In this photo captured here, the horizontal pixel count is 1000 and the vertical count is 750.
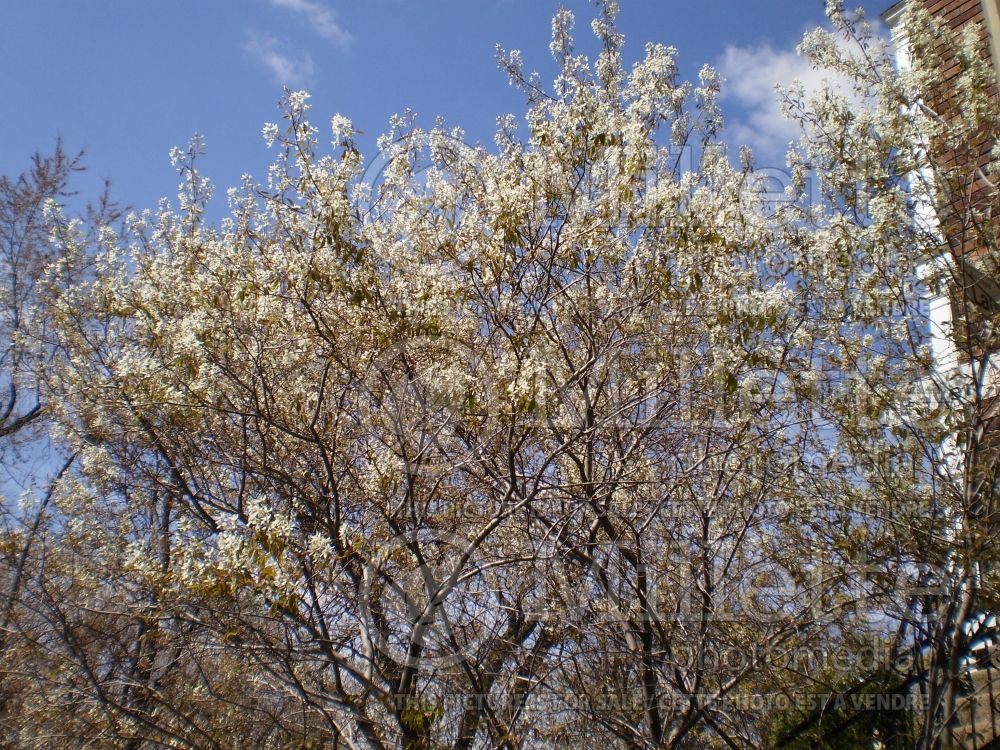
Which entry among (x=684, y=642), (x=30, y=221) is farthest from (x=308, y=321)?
(x=30, y=221)

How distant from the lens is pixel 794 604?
5.40 metres

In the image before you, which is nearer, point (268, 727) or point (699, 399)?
point (699, 399)

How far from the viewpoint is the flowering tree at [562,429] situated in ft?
16.3

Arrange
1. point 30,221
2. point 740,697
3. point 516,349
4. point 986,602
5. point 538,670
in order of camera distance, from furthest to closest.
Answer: point 30,221 → point 538,670 → point 740,697 → point 516,349 → point 986,602

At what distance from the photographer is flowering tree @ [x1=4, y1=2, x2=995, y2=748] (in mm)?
4969

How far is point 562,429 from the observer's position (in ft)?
17.8

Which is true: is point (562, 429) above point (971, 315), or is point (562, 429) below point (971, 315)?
below

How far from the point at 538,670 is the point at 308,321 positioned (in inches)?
113

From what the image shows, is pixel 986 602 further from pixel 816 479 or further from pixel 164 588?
pixel 164 588

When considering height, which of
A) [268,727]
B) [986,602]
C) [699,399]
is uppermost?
[699,399]

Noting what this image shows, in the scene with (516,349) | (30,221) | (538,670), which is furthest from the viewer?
(30,221)

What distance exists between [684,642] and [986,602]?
5.53 feet

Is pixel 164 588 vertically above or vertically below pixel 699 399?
below

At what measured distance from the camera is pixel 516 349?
4980 millimetres
